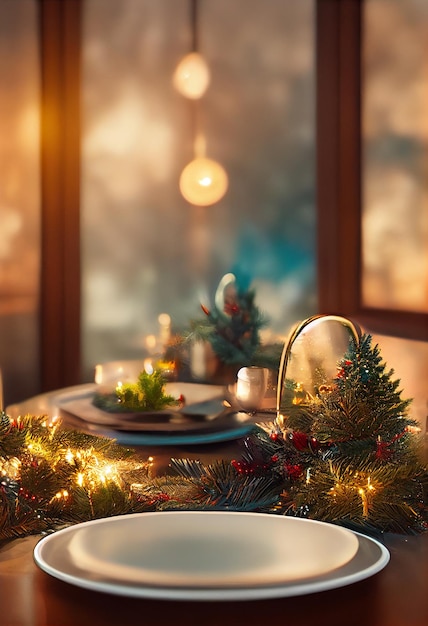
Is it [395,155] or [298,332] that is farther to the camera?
[395,155]

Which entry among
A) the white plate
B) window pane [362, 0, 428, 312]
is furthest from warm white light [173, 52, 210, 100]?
the white plate

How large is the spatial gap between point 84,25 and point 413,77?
0.26 metres

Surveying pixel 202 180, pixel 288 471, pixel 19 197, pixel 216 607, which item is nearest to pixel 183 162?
pixel 202 180

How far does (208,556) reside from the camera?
1.05 feet

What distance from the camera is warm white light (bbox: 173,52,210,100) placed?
587mm

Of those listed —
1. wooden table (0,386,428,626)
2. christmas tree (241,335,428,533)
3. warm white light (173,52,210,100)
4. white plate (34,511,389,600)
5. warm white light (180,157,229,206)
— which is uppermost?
warm white light (173,52,210,100)

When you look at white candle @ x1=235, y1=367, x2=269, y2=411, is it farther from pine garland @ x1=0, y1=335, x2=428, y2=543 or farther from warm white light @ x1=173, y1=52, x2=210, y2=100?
warm white light @ x1=173, y1=52, x2=210, y2=100

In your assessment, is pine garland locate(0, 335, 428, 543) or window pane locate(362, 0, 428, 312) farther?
window pane locate(362, 0, 428, 312)

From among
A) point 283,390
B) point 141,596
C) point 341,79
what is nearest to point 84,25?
point 341,79

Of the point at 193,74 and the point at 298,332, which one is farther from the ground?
the point at 193,74

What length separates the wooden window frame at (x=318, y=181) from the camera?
1.81 feet

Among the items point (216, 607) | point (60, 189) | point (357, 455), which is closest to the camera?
point (216, 607)

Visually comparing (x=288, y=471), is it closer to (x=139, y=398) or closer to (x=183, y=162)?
(x=139, y=398)

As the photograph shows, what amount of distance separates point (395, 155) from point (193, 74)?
0.17 m
